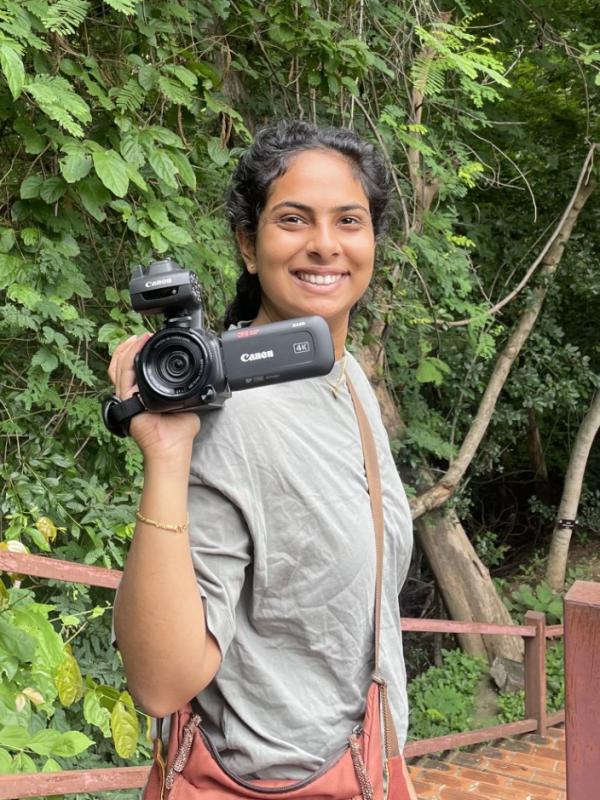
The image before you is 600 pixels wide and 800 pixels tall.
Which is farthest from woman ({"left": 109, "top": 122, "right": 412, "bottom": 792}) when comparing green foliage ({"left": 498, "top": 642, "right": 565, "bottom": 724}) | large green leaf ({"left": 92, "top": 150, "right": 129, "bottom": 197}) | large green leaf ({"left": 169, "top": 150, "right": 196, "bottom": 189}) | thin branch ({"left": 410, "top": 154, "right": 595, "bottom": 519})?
green foliage ({"left": 498, "top": 642, "right": 565, "bottom": 724})

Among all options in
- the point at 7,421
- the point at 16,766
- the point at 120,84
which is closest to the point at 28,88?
the point at 120,84

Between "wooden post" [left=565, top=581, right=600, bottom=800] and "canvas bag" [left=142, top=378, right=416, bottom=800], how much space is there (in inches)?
22.8

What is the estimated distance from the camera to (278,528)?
3.38ft

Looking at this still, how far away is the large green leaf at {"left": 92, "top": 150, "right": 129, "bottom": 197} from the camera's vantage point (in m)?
2.54

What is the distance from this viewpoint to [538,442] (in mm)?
10125

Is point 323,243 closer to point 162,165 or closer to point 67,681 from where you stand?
point 67,681

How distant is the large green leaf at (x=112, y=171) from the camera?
2.54 metres

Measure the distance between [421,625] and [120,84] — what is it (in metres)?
2.57

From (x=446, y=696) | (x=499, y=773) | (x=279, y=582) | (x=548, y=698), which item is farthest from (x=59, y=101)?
(x=548, y=698)

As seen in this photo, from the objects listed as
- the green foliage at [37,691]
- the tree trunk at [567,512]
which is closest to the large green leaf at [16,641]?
the green foliage at [37,691]

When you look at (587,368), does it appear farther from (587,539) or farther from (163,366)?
(163,366)

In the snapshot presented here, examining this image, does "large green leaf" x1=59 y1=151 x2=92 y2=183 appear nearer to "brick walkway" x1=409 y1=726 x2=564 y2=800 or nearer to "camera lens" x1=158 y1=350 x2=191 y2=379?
"camera lens" x1=158 y1=350 x2=191 y2=379

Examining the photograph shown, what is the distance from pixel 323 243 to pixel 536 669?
457 centimetres

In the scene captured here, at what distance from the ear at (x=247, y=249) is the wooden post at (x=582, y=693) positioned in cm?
88
